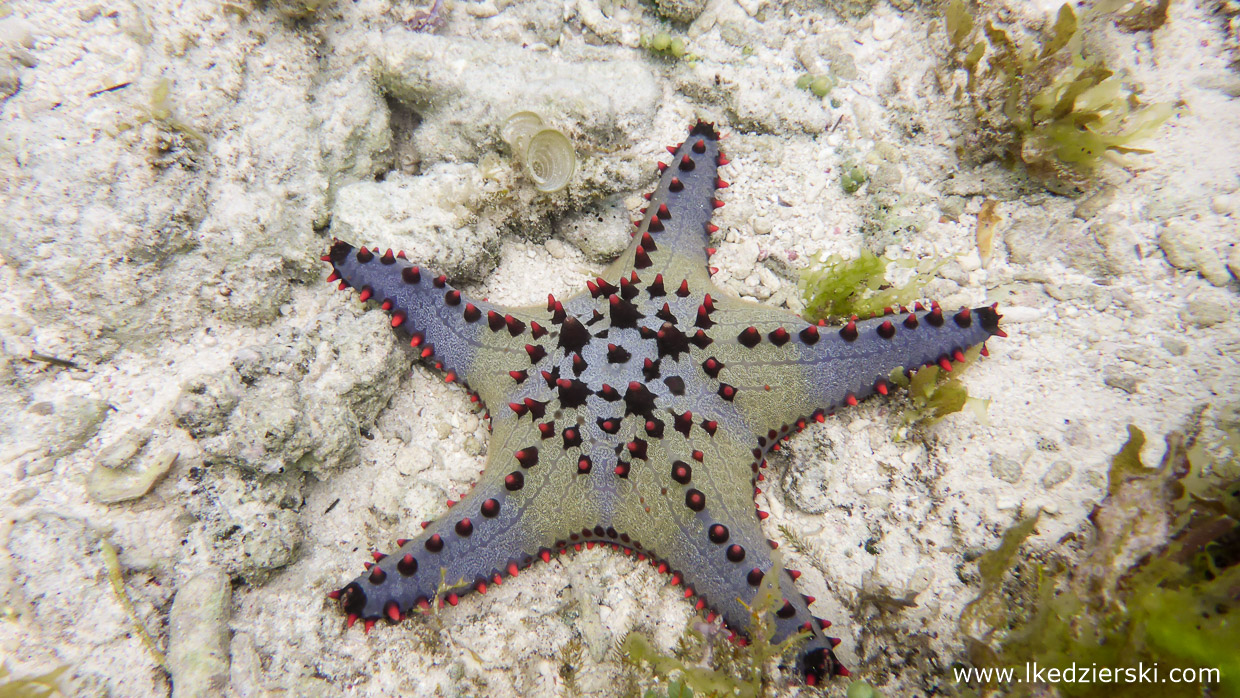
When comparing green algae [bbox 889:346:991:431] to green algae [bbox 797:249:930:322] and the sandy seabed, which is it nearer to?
the sandy seabed

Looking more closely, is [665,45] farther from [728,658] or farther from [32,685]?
[32,685]

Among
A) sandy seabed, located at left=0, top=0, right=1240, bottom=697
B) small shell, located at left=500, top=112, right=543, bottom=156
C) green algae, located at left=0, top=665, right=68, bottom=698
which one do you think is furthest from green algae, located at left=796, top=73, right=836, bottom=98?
green algae, located at left=0, top=665, right=68, bottom=698

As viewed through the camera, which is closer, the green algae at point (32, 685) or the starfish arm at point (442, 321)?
the green algae at point (32, 685)

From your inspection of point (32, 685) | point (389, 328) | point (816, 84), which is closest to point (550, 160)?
Answer: point (389, 328)

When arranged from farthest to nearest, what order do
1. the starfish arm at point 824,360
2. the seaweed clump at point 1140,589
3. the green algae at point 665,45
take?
1. the green algae at point 665,45
2. the starfish arm at point 824,360
3. the seaweed clump at point 1140,589

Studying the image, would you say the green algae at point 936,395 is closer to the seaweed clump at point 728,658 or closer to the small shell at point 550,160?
the seaweed clump at point 728,658

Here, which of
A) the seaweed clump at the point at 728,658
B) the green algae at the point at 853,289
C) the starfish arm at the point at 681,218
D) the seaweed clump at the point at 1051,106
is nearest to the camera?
the seaweed clump at the point at 728,658

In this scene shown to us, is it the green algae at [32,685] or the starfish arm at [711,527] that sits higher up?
the starfish arm at [711,527]

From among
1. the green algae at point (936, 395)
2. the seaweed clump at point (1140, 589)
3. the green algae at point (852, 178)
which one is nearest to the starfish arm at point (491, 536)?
the green algae at point (936, 395)
